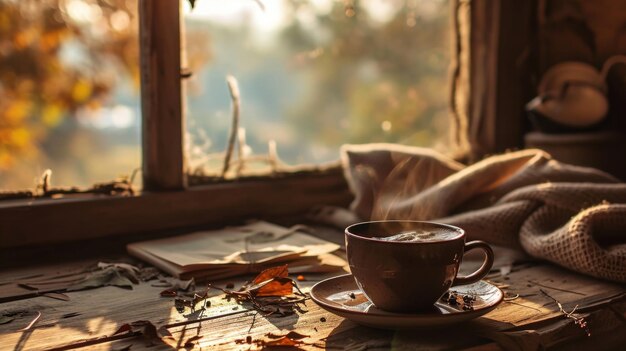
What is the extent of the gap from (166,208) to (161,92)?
24 centimetres

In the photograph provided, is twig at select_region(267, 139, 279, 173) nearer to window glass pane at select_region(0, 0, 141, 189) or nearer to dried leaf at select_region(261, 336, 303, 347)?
window glass pane at select_region(0, 0, 141, 189)

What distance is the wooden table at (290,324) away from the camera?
0.70 m

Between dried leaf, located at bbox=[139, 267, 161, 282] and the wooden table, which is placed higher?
dried leaf, located at bbox=[139, 267, 161, 282]

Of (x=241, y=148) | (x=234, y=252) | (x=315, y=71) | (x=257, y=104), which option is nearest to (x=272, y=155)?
(x=241, y=148)

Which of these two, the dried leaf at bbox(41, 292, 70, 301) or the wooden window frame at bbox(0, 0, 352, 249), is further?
the wooden window frame at bbox(0, 0, 352, 249)

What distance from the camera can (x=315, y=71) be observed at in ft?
6.56

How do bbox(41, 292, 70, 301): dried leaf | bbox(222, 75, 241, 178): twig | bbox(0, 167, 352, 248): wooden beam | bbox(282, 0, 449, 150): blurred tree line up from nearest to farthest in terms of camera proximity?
bbox(41, 292, 70, 301): dried leaf
bbox(0, 167, 352, 248): wooden beam
bbox(222, 75, 241, 178): twig
bbox(282, 0, 449, 150): blurred tree

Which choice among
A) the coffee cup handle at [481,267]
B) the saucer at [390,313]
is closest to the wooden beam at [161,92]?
the saucer at [390,313]

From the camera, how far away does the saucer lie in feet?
2.25

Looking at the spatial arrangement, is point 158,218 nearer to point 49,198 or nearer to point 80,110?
point 49,198

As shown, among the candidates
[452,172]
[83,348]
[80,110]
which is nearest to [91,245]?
[83,348]

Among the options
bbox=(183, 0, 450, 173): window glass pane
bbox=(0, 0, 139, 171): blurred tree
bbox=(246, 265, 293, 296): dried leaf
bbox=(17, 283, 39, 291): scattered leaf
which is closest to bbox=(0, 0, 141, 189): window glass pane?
bbox=(0, 0, 139, 171): blurred tree

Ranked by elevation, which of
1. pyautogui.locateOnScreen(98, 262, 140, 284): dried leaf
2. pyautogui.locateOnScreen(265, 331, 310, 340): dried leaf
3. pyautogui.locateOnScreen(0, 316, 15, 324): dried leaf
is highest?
pyautogui.locateOnScreen(98, 262, 140, 284): dried leaf

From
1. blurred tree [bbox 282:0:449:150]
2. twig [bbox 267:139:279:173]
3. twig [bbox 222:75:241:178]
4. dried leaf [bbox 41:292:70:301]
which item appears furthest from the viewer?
blurred tree [bbox 282:0:449:150]
